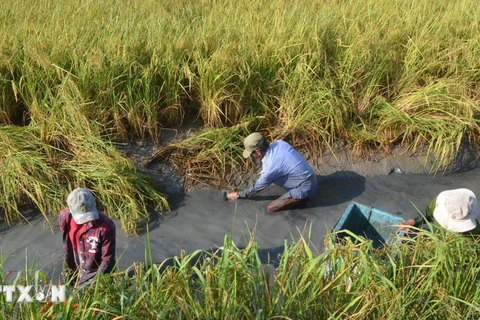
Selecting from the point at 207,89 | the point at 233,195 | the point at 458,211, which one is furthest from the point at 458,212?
the point at 207,89

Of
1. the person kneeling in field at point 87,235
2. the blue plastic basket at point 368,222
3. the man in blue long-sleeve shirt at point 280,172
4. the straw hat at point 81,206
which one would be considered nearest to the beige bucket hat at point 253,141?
the man in blue long-sleeve shirt at point 280,172

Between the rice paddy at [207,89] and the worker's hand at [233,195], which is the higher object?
the rice paddy at [207,89]

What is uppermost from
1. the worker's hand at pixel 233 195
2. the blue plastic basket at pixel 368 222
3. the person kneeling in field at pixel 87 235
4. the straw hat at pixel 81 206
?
the straw hat at pixel 81 206

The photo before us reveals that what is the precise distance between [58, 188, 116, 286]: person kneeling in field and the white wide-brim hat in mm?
2011

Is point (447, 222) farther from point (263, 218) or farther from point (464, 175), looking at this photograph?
point (464, 175)

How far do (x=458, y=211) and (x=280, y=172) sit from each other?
65.4 inches

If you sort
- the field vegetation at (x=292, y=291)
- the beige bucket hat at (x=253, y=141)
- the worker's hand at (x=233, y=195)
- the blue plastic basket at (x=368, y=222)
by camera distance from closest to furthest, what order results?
the field vegetation at (x=292, y=291) → the blue plastic basket at (x=368, y=222) → the beige bucket hat at (x=253, y=141) → the worker's hand at (x=233, y=195)

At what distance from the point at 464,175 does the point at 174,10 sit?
3.59 m

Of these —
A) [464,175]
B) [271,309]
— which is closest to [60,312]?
[271,309]

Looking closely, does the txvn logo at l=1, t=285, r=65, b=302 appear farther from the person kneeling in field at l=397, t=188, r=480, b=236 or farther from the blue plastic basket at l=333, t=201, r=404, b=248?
the blue plastic basket at l=333, t=201, r=404, b=248

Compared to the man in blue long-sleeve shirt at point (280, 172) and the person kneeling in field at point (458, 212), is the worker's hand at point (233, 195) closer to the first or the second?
the man in blue long-sleeve shirt at point (280, 172)

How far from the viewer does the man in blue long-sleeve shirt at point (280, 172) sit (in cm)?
477

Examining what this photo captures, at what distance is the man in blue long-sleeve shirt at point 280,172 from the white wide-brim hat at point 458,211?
1456mm

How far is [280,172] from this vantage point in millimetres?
4848
